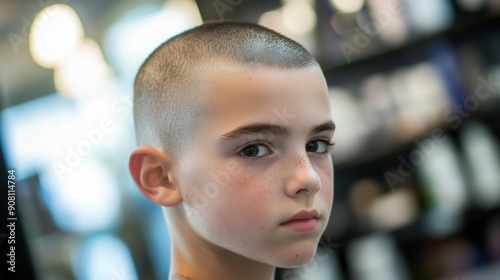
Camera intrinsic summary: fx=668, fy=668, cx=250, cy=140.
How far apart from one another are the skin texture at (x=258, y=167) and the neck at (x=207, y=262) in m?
0.03

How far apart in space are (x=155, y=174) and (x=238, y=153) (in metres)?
0.18

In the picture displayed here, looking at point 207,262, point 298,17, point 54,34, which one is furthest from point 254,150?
point 298,17

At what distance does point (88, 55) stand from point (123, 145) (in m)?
0.32

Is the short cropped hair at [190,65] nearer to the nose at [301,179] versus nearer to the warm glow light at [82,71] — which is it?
the nose at [301,179]

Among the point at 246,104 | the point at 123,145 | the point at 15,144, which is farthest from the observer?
the point at 123,145

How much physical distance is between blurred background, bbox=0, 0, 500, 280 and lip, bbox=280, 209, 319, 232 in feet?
3.58

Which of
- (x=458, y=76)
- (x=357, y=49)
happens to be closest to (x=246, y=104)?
(x=357, y=49)

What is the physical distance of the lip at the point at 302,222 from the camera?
1.02m

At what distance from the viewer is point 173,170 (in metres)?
1.12

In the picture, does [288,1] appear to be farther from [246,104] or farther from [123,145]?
[246,104]

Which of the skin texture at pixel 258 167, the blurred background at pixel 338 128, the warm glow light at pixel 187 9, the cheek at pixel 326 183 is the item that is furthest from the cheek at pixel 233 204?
the warm glow light at pixel 187 9

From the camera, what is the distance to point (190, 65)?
3.62 ft

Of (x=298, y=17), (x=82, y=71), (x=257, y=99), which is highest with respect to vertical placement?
(x=298, y=17)

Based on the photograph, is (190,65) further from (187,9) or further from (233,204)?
(187,9)
